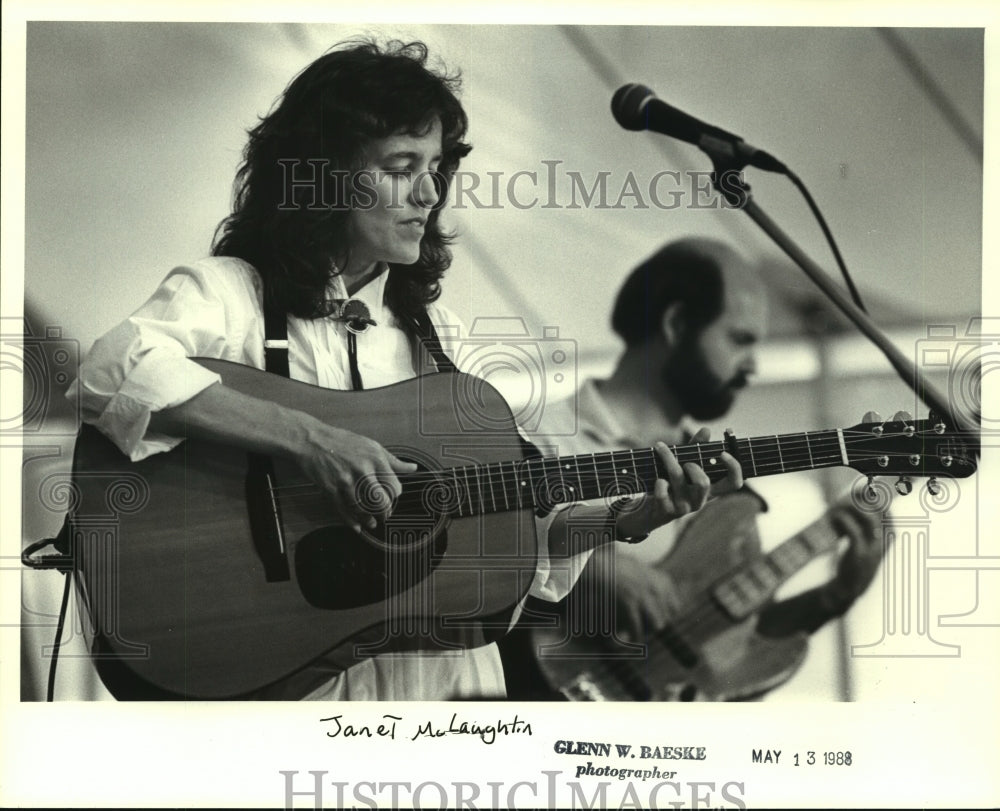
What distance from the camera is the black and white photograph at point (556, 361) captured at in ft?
6.70

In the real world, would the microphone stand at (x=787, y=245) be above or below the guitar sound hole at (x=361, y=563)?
above

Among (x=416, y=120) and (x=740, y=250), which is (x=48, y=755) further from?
(x=740, y=250)

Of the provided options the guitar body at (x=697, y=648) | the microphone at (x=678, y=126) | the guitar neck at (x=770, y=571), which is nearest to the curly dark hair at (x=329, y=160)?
the microphone at (x=678, y=126)

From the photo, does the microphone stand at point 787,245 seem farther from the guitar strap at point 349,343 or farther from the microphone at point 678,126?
the guitar strap at point 349,343

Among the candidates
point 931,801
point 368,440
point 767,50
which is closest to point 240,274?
point 368,440

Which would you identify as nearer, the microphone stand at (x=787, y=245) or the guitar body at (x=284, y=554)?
the guitar body at (x=284, y=554)

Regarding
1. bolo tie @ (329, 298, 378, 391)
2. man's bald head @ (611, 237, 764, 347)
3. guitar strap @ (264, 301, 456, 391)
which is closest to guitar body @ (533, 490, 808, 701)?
man's bald head @ (611, 237, 764, 347)

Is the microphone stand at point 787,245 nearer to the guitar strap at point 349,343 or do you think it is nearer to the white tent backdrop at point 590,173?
the white tent backdrop at point 590,173

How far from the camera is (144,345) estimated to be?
2010 mm

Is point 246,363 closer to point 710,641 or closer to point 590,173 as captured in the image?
point 590,173

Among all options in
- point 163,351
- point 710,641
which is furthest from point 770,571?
point 163,351

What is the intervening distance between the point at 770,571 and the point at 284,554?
1026mm
